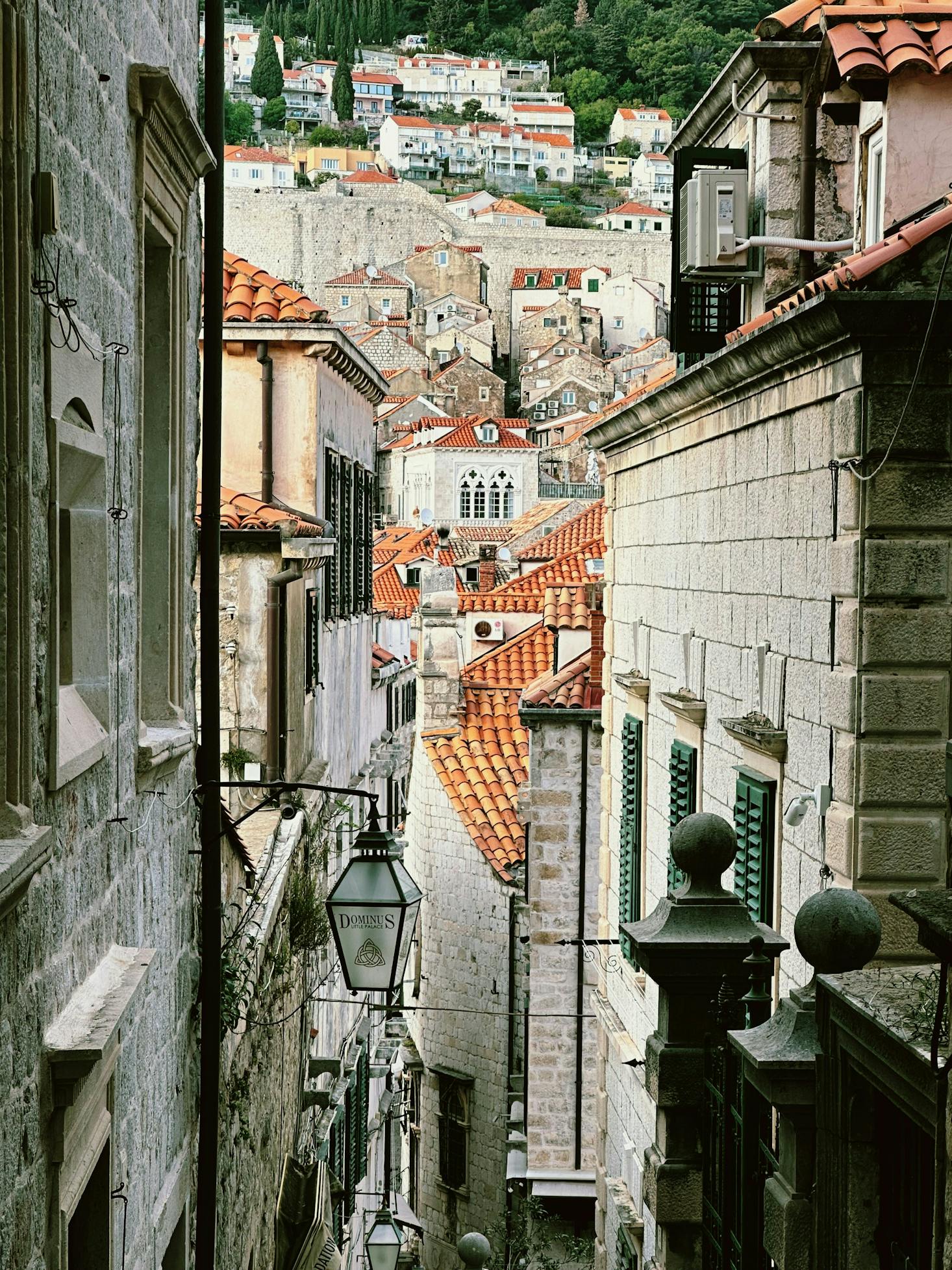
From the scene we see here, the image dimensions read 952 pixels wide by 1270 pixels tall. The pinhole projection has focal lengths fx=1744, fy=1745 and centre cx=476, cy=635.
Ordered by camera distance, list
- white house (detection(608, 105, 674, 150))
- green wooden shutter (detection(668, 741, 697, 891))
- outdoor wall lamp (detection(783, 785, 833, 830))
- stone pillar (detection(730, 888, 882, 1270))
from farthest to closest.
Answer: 1. white house (detection(608, 105, 674, 150))
2. green wooden shutter (detection(668, 741, 697, 891))
3. outdoor wall lamp (detection(783, 785, 833, 830))
4. stone pillar (detection(730, 888, 882, 1270))

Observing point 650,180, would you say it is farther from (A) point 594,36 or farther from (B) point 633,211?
(A) point 594,36

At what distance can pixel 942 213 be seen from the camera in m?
6.81

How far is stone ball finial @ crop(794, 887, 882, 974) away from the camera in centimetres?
386

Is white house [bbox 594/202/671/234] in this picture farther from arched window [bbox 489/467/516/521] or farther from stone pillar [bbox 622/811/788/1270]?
stone pillar [bbox 622/811/788/1270]

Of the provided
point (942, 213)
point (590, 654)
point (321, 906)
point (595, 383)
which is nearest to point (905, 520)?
point (942, 213)

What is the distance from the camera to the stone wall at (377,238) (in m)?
120

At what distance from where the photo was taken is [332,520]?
687 inches

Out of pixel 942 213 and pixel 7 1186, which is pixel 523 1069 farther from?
pixel 7 1186

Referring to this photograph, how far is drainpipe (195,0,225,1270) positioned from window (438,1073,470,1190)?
13.0 m

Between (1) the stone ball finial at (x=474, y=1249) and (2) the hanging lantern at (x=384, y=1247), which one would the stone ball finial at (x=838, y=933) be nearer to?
(1) the stone ball finial at (x=474, y=1249)

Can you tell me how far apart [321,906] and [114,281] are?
7911 millimetres

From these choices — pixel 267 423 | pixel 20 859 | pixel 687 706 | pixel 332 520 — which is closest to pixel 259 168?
pixel 332 520

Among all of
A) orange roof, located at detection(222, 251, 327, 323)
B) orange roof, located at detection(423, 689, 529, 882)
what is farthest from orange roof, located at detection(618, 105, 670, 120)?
orange roof, located at detection(222, 251, 327, 323)

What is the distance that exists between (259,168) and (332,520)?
394 feet
